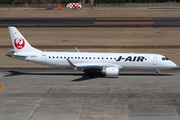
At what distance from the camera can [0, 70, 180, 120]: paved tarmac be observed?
86.9 feet

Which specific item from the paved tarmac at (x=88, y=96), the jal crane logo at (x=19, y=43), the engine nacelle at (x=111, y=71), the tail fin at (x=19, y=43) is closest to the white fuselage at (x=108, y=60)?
the tail fin at (x=19, y=43)

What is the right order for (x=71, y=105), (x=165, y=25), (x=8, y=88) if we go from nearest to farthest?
(x=71, y=105), (x=8, y=88), (x=165, y=25)

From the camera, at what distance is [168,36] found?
220 ft

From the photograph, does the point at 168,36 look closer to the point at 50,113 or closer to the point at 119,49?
the point at 119,49

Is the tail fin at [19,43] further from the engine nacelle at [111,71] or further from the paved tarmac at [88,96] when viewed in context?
the engine nacelle at [111,71]

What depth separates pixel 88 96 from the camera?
31484 millimetres

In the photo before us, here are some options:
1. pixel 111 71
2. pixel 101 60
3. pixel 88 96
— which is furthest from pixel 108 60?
pixel 88 96

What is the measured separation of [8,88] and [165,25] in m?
56.6

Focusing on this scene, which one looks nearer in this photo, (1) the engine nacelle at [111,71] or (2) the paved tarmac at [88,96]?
(2) the paved tarmac at [88,96]

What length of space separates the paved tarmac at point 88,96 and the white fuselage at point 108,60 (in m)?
1.85

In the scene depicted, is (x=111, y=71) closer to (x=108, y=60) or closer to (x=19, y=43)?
(x=108, y=60)

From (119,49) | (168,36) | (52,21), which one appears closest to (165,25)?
(168,36)

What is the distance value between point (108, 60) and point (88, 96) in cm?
920

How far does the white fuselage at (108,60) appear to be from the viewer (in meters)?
39.1
